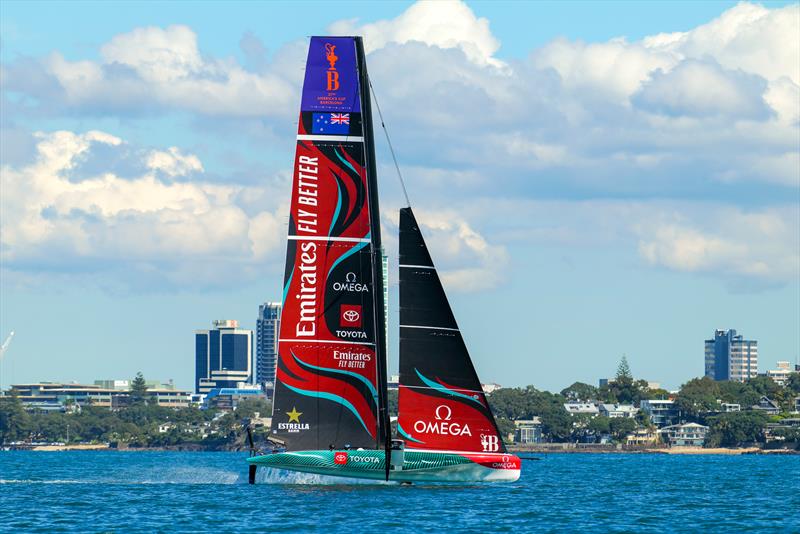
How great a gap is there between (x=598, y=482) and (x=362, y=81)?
42586 mm

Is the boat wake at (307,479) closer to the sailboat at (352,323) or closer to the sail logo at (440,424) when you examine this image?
the sailboat at (352,323)

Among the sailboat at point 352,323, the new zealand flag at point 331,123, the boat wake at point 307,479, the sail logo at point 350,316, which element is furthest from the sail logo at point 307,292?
the boat wake at point 307,479

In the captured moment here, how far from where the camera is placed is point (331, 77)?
63375 millimetres

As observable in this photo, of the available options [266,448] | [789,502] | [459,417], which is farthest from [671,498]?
[266,448]

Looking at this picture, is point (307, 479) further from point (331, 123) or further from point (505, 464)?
point (331, 123)

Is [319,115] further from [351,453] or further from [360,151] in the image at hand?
[351,453]

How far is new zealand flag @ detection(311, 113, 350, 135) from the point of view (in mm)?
63594

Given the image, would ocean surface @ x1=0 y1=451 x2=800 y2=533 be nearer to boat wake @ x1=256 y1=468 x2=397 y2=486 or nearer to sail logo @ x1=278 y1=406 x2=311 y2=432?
boat wake @ x1=256 y1=468 x2=397 y2=486

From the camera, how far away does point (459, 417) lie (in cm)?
6366

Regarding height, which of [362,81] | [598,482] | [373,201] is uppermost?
[362,81]

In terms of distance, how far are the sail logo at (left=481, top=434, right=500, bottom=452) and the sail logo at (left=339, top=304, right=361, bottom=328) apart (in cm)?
688

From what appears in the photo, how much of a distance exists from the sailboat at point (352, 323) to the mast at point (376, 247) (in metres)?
0.05

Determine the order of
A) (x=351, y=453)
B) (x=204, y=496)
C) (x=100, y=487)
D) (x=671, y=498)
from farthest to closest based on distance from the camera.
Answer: (x=100, y=487), (x=671, y=498), (x=204, y=496), (x=351, y=453)

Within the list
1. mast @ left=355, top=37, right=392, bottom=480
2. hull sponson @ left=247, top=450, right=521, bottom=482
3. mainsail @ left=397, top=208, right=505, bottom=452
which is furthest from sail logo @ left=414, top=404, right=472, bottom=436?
mast @ left=355, top=37, right=392, bottom=480
